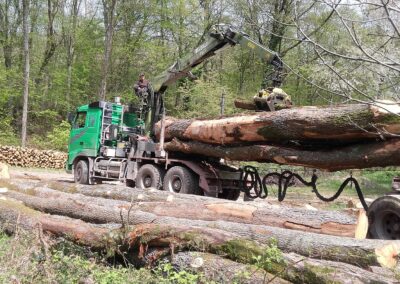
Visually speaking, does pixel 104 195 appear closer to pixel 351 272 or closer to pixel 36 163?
pixel 351 272

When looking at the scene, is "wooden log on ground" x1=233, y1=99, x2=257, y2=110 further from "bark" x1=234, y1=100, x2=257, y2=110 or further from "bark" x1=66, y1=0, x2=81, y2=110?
"bark" x1=66, y1=0, x2=81, y2=110

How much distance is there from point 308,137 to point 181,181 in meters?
3.73

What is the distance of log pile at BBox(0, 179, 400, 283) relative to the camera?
4.70 meters

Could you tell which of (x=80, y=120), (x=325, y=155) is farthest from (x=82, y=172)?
(x=325, y=155)

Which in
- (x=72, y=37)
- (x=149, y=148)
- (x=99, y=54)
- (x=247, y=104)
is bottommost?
(x=149, y=148)

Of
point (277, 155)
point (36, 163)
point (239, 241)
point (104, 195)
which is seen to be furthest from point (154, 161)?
point (36, 163)

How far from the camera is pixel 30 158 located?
77.2 ft

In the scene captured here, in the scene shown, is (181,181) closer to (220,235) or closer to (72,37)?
(220,235)

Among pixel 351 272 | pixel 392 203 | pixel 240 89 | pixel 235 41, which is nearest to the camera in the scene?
pixel 351 272

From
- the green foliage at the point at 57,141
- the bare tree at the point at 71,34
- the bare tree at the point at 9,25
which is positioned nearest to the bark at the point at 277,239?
the green foliage at the point at 57,141

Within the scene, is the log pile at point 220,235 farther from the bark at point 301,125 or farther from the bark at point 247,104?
the bark at point 247,104

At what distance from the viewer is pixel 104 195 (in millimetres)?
9094

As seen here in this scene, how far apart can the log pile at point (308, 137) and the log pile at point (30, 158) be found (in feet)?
48.9

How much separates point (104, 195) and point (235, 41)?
5.01 m
